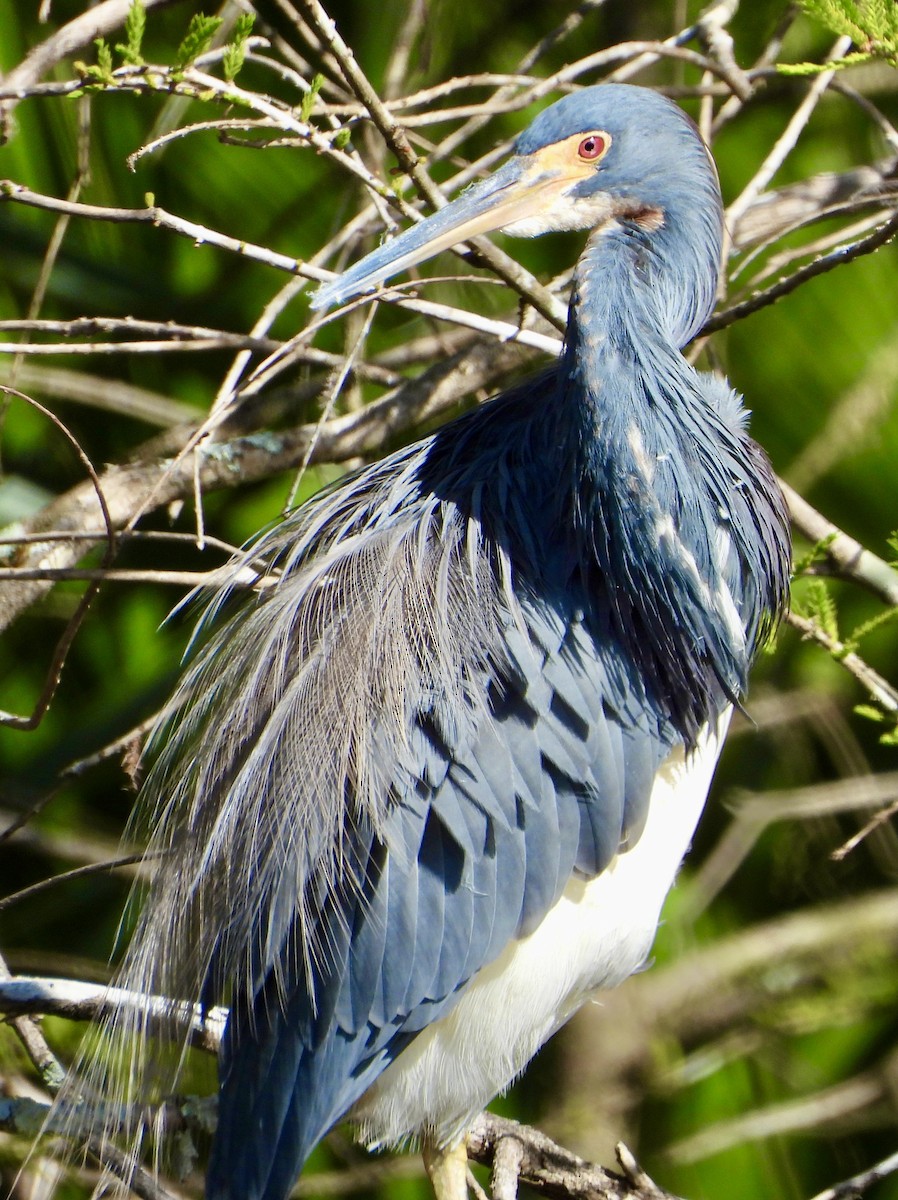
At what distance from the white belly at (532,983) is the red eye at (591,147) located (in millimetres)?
1061

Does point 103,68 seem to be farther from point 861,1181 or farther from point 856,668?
point 861,1181

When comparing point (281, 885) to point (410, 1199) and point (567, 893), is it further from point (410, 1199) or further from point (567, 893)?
point (410, 1199)

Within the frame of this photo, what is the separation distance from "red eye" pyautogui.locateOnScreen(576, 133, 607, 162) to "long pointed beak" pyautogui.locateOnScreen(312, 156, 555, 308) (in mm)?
75

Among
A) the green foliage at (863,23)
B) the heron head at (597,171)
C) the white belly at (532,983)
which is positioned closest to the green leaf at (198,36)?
the heron head at (597,171)

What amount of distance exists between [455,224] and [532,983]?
4.24 feet

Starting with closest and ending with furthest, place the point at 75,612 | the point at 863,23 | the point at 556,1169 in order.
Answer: the point at 863,23 < the point at 75,612 < the point at 556,1169

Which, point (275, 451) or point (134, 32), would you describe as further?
point (275, 451)

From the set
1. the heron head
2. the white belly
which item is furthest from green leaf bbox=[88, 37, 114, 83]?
the white belly

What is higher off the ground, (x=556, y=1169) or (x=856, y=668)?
(x=856, y=668)

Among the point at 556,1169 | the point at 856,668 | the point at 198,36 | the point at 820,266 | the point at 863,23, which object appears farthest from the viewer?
the point at 556,1169

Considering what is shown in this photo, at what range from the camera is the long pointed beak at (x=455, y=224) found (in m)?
2.11

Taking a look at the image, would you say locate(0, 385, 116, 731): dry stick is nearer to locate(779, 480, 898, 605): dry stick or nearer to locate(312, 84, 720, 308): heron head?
locate(312, 84, 720, 308): heron head

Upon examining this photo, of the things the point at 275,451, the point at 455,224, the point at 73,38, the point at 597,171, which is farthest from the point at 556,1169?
the point at 73,38

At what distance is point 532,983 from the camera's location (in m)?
2.38
